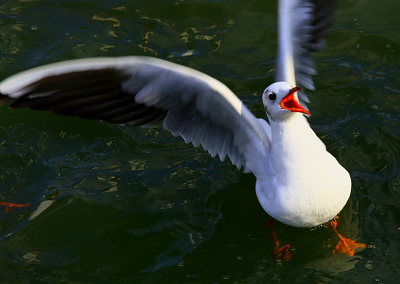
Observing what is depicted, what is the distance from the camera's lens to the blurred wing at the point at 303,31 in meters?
5.17

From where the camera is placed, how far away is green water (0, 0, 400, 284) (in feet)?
15.8

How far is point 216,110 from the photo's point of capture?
15.7 ft

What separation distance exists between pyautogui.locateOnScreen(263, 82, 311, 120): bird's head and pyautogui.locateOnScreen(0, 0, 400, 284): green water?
1254mm

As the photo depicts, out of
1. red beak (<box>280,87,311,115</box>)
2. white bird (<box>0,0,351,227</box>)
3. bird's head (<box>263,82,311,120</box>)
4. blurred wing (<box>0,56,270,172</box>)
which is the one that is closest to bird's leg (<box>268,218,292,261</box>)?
white bird (<box>0,0,351,227</box>)

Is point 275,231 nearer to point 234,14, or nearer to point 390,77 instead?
point 390,77

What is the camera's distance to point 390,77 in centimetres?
657

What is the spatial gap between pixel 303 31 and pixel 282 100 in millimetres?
1355

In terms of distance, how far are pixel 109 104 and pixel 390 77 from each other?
367 centimetres

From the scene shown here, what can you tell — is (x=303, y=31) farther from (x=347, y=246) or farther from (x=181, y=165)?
(x=347, y=246)

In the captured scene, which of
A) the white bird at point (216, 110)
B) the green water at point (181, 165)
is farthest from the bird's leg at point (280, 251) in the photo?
the white bird at point (216, 110)

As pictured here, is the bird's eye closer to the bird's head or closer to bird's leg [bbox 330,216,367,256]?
the bird's head

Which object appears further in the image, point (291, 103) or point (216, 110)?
point (216, 110)

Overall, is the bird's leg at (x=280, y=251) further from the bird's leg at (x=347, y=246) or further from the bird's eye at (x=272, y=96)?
the bird's eye at (x=272, y=96)

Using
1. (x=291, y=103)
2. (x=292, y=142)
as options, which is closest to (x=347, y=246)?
(x=292, y=142)
